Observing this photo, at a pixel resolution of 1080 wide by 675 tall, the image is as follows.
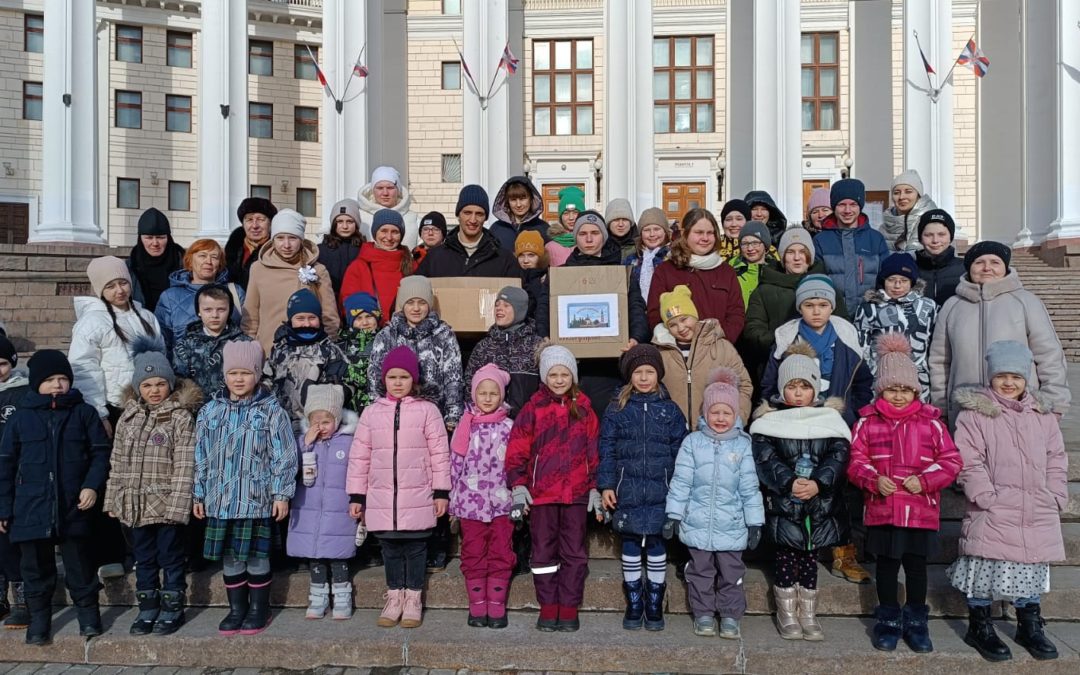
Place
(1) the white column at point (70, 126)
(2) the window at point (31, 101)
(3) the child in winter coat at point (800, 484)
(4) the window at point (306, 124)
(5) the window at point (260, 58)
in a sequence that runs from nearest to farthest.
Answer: (3) the child in winter coat at point (800, 484) → (1) the white column at point (70, 126) → (2) the window at point (31, 101) → (5) the window at point (260, 58) → (4) the window at point (306, 124)

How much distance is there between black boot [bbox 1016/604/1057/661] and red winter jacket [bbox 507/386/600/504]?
2564 millimetres

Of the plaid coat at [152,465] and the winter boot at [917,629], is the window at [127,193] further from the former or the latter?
the winter boot at [917,629]

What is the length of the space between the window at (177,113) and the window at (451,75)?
38.1 ft

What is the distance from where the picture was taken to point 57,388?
16.1 feet

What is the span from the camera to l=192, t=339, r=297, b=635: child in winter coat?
4875 millimetres

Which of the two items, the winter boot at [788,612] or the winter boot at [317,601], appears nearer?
the winter boot at [788,612]

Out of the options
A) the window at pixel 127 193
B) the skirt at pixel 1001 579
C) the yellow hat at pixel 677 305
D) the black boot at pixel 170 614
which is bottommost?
the black boot at pixel 170 614

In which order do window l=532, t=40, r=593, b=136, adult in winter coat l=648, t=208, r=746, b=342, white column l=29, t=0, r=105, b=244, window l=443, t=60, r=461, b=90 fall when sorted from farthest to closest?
window l=443, t=60, r=461, b=90, window l=532, t=40, r=593, b=136, white column l=29, t=0, r=105, b=244, adult in winter coat l=648, t=208, r=746, b=342

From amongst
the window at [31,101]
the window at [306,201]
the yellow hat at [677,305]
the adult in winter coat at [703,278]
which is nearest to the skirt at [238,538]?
the yellow hat at [677,305]

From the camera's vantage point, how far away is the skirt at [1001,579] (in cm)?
444

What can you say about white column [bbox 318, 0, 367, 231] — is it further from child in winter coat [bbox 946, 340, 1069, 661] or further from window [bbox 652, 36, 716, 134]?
child in winter coat [bbox 946, 340, 1069, 661]

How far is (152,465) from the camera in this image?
16.1ft

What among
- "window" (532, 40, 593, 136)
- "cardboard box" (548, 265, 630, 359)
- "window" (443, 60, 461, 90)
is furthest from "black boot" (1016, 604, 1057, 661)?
"window" (443, 60, 461, 90)

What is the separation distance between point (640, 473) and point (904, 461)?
1490mm
